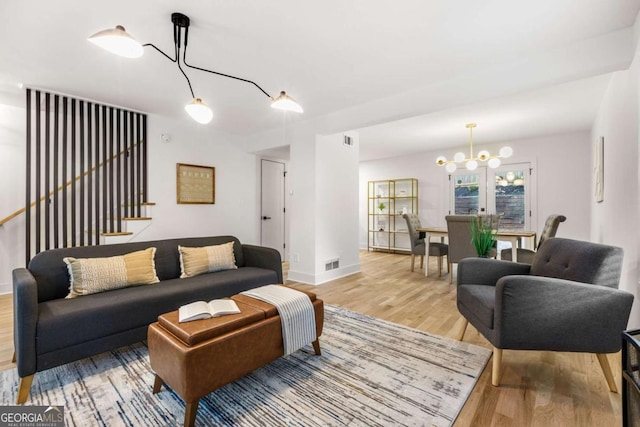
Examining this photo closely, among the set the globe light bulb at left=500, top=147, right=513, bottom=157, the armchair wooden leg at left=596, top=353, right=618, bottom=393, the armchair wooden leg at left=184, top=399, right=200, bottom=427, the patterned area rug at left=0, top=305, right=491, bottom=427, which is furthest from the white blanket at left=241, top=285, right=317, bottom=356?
the globe light bulb at left=500, top=147, right=513, bottom=157

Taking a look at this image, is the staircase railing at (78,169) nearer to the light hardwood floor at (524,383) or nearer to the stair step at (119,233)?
the stair step at (119,233)

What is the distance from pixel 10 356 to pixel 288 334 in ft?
6.83

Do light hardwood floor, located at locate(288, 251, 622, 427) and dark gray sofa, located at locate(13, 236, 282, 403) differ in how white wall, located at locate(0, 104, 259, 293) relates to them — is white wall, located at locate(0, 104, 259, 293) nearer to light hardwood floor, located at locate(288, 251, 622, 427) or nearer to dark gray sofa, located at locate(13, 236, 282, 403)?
dark gray sofa, located at locate(13, 236, 282, 403)

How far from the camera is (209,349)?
1.41 m

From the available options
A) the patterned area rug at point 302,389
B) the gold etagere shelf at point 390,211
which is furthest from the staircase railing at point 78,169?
the gold etagere shelf at point 390,211

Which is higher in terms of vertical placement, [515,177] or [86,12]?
[86,12]

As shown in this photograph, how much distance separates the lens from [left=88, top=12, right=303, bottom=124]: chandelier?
1.50m

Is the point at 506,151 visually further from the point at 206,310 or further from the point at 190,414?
the point at 190,414

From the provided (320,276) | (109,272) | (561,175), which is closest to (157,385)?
(109,272)

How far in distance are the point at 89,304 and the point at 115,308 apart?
16 cm

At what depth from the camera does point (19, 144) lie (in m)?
3.59

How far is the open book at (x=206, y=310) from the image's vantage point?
1.58 m

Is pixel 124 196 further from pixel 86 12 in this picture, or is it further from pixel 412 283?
pixel 412 283

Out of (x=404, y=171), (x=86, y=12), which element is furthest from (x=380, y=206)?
(x=86, y=12)
